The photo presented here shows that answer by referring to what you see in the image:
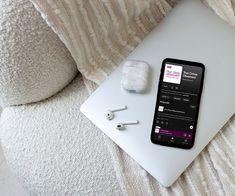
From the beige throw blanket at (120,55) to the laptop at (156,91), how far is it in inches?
0.6

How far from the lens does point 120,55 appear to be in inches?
29.8

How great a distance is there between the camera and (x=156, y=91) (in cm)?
71

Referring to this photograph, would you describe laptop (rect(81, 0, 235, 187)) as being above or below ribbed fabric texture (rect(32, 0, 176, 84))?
below

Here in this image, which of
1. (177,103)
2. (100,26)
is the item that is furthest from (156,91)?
(100,26)

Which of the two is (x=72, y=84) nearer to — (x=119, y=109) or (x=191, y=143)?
(x=119, y=109)

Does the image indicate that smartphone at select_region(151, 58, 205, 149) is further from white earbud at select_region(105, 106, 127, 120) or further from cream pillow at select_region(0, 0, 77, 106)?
cream pillow at select_region(0, 0, 77, 106)

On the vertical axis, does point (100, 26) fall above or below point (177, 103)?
above

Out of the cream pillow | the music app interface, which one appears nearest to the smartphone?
the music app interface

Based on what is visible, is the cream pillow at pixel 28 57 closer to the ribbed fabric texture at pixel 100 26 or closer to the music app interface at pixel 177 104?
the ribbed fabric texture at pixel 100 26

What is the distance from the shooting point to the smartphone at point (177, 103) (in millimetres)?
679

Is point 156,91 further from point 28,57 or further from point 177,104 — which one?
point 28,57

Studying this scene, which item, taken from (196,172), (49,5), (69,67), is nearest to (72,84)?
(69,67)

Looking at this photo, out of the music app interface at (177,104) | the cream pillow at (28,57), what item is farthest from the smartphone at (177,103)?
the cream pillow at (28,57)

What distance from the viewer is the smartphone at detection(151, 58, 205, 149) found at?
679 mm
